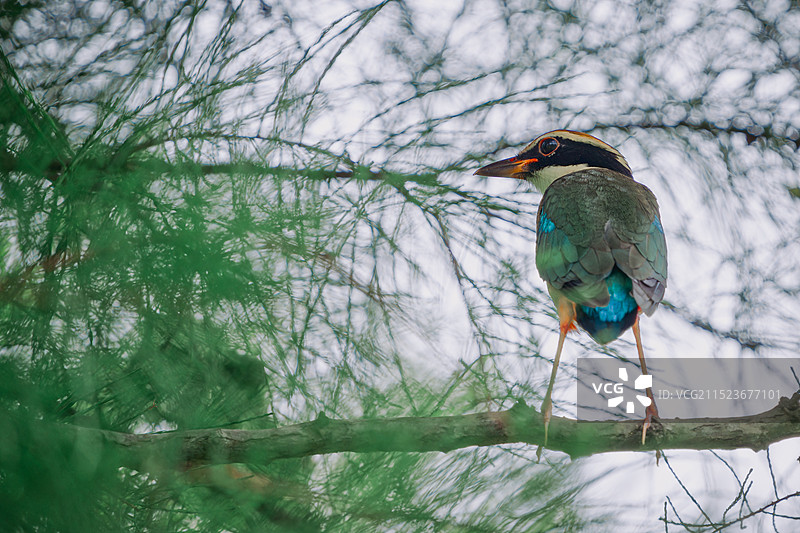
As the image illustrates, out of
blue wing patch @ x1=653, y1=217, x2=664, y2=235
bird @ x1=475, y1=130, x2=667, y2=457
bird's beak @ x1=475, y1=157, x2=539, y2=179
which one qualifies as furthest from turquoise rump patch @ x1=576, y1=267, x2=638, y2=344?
bird's beak @ x1=475, y1=157, x2=539, y2=179

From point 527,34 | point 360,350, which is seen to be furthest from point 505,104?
point 360,350

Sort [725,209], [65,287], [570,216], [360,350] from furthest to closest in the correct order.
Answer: [725,209] < [570,216] < [360,350] < [65,287]

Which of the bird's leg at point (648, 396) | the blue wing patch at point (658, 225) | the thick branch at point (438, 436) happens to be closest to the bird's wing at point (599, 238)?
the blue wing patch at point (658, 225)

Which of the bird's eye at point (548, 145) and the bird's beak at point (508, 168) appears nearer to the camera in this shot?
the bird's beak at point (508, 168)

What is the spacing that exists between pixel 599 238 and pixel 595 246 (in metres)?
0.03

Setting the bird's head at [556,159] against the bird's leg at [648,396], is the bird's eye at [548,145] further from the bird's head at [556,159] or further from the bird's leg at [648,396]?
the bird's leg at [648,396]

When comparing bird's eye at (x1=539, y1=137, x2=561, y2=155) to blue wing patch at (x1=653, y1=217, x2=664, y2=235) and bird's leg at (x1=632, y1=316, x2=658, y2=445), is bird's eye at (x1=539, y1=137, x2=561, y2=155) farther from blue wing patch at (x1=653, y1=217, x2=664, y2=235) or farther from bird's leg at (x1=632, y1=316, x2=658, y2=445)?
bird's leg at (x1=632, y1=316, x2=658, y2=445)

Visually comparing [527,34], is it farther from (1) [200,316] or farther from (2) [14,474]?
(2) [14,474]

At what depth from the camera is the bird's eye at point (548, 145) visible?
1.66m

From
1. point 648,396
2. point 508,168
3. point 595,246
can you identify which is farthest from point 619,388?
point 508,168

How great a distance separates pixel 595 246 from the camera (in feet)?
4.87

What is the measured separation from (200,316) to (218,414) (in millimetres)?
155

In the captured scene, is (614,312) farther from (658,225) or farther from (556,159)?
(556,159)

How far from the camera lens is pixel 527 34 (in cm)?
160
